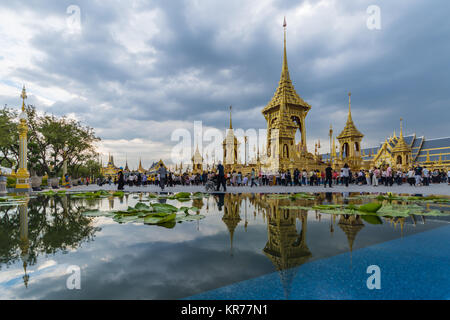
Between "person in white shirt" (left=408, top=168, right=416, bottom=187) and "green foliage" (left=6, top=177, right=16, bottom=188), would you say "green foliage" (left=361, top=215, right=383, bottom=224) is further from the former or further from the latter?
"green foliage" (left=6, top=177, right=16, bottom=188)

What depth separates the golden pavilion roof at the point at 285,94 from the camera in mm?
37094

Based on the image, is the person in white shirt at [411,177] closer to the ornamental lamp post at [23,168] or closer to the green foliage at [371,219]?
the green foliage at [371,219]

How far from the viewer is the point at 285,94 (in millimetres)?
37156

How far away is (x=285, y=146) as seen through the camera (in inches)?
1296

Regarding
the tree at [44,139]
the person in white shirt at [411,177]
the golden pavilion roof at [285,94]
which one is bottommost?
the person in white shirt at [411,177]

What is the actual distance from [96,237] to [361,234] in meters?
3.66

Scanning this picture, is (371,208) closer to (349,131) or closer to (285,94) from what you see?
(285,94)

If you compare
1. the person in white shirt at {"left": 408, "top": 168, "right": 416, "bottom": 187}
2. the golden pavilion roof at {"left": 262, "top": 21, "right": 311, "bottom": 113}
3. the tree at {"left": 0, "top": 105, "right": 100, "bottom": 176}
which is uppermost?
the golden pavilion roof at {"left": 262, "top": 21, "right": 311, "bottom": 113}

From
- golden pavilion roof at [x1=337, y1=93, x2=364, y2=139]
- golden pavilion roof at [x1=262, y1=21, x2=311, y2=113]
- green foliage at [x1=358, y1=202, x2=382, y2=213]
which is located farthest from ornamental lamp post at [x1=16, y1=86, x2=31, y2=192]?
golden pavilion roof at [x1=337, y1=93, x2=364, y2=139]

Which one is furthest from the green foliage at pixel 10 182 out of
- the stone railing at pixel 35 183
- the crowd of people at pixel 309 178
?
the crowd of people at pixel 309 178

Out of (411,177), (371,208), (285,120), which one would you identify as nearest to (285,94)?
(285,120)

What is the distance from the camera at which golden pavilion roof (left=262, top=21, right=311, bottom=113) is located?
37094 millimetres

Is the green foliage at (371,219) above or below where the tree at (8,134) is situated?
below
